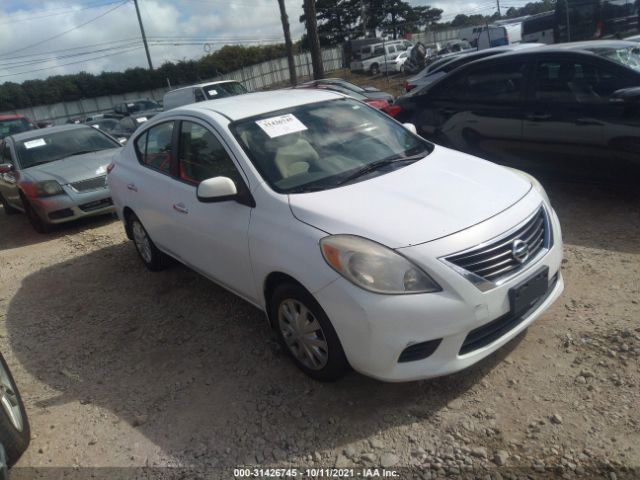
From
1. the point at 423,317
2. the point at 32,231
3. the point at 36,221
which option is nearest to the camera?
the point at 423,317

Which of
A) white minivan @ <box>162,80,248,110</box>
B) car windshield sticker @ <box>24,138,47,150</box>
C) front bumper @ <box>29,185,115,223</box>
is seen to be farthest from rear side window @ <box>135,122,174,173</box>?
white minivan @ <box>162,80,248,110</box>

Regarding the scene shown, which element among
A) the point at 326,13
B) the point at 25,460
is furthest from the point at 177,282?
the point at 326,13

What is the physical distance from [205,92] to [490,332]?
1723 centimetres

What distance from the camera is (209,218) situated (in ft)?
11.8

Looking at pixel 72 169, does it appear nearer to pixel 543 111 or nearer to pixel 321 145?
pixel 321 145

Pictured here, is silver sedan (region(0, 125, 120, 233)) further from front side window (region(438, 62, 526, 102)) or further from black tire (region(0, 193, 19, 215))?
front side window (region(438, 62, 526, 102))

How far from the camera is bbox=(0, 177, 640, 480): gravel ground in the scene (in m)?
2.54

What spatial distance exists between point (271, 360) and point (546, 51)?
4.18 m

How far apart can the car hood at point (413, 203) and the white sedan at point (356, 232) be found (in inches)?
0.4

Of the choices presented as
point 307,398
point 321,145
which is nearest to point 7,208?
point 321,145

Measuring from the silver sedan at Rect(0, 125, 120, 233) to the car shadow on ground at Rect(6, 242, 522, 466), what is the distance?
7.90ft

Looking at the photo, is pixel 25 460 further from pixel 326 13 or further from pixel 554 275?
pixel 326 13

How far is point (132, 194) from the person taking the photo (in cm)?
485

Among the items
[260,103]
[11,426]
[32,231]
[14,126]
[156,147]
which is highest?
[14,126]
